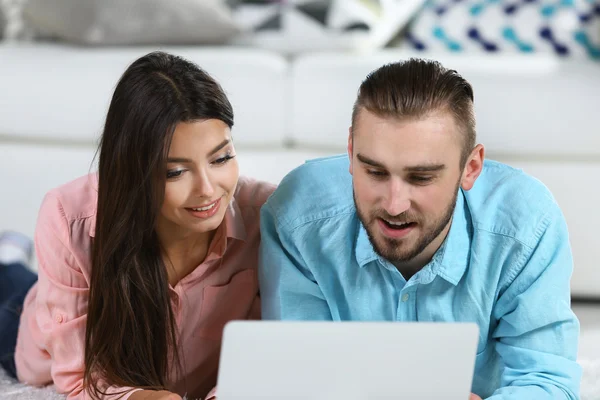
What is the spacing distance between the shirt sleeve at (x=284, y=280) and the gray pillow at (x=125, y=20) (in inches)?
39.7

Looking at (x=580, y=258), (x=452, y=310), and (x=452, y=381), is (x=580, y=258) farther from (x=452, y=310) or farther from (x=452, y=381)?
Answer: (x=452, y=381)

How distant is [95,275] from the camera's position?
56.1 inches

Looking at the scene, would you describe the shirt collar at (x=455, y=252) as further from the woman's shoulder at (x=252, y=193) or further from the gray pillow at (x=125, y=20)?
the gray pillow at (x=125, y=20)

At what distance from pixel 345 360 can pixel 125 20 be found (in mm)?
1513

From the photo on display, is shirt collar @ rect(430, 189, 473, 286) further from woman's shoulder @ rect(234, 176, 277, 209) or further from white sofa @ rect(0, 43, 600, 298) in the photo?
white sofa @ rect(0, 43, 600, 298)

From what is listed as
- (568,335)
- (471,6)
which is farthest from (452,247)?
(471,6)

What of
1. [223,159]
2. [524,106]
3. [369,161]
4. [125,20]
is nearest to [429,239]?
[369,161]

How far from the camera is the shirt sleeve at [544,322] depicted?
131 centimetres

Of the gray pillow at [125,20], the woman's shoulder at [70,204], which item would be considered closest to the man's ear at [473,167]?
the woman's shoulder at [70,204]

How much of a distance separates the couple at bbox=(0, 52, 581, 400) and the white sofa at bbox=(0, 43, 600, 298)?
1.90ft

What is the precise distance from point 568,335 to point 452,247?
222 mm

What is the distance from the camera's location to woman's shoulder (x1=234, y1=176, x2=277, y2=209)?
1.57 metres

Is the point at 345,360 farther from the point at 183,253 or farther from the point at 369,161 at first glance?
the point at 183,253

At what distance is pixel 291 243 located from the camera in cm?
142
